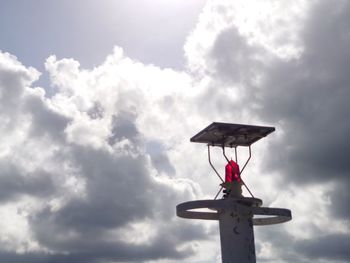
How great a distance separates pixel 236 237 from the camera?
46.5 m

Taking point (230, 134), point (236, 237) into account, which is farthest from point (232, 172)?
point (236, 237)

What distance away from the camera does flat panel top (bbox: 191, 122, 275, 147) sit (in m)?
48.8

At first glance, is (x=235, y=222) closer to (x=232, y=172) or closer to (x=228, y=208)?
(x=228, y=208)

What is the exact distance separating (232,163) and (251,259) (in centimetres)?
893

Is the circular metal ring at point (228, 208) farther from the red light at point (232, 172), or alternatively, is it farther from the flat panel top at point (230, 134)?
the flat panel top at point (230, 134)

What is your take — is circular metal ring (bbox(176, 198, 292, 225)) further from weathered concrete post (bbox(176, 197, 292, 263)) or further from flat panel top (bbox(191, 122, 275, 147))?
flat panel top (bbox(191, 122, 275, 147))

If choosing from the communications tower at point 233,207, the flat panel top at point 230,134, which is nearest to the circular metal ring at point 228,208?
the communications tower at point 233,207

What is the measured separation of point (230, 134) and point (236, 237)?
9.12m

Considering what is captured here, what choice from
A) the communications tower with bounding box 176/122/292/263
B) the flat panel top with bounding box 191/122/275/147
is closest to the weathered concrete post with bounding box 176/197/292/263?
the communications tower with bounding box 176/122/292/263

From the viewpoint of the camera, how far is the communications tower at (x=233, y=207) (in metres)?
46.5

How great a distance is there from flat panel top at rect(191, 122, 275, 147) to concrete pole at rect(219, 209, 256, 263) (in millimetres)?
6910

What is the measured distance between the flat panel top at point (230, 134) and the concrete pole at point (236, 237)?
6.91 meters

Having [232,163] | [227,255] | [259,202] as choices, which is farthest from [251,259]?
[232,163]

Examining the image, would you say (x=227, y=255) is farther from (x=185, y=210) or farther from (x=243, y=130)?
(x=243, y=130)
